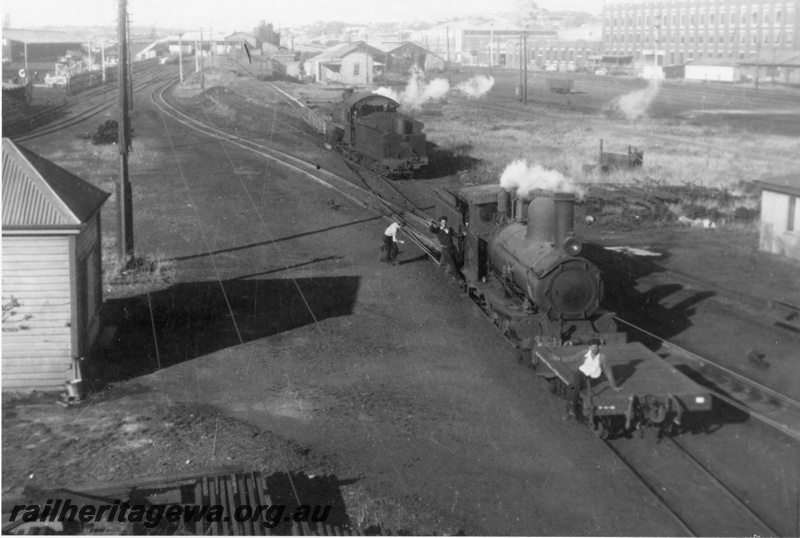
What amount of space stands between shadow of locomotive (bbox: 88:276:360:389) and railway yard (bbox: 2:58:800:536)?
0.08 m

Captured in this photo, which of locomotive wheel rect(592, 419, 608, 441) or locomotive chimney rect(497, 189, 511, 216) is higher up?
locomotive chimney rect(497, 189, 511, 216)

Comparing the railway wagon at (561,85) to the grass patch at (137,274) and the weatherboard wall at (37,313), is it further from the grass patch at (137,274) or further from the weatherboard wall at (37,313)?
the weatherboard wall at (37,313)

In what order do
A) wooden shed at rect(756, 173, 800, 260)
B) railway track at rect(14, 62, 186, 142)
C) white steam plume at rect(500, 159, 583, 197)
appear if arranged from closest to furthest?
1. white steam plume at rect(500, 159, 583, 197)
2. wooden shed at rect(756, 173, 800, 260)
3. railway track at rect(14, 62, 186, 142)

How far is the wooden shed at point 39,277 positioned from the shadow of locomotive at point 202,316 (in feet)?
3.09

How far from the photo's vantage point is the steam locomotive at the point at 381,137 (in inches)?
1358

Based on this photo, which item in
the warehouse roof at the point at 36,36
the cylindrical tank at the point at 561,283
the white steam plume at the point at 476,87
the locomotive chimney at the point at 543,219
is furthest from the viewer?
the warehouse roof at the point at 36,36

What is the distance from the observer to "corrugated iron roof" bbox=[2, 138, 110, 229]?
1333 cm

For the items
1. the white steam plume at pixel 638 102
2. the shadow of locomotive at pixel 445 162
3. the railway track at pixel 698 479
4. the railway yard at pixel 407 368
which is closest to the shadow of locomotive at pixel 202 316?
the railway yard at pixel 407 368

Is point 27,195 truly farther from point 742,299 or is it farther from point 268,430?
point 742,299

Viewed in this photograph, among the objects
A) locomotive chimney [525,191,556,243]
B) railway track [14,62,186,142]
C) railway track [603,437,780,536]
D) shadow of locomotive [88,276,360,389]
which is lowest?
railway track [603,437,780,536]

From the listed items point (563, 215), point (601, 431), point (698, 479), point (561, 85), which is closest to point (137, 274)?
point (563, 215)

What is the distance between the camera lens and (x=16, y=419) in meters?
12.6

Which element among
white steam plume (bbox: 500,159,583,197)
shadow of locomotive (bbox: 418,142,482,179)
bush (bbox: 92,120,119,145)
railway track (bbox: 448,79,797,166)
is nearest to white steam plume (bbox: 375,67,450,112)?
railway track (bbox: 448,79,797,166)

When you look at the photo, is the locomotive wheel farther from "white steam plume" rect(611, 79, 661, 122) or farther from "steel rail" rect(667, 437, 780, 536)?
"white steam plume" rect(611, 79, 661, 122)
